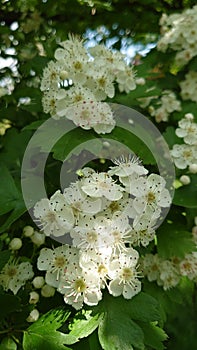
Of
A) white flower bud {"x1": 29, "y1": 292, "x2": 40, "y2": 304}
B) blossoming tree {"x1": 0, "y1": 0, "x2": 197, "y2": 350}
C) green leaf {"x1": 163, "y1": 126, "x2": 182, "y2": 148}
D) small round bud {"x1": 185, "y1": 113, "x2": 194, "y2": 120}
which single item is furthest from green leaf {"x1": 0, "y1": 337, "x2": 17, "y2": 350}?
small round bud {"x1": 185, "y1": 113, "x2": 194, "y2": 120}

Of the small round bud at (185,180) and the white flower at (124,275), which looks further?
the small round bud at (185,180)

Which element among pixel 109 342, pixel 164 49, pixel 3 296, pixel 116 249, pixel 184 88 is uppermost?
pixel 164 49

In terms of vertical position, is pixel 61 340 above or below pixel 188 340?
above

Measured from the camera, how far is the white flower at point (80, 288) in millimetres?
1431

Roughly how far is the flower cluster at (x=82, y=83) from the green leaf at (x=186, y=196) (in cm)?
34

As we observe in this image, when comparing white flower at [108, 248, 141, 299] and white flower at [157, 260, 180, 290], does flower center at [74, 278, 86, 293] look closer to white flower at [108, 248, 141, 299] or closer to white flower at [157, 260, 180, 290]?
white flower at [108, 248, 141, 299]

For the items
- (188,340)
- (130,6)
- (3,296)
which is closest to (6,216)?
(3,296)

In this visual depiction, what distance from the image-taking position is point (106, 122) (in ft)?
5.89

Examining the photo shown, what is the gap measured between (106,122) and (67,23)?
1002 mm

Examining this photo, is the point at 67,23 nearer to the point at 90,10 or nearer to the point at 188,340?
the point at 90,10

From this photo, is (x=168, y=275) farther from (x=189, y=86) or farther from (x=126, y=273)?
(x=189, y=86)

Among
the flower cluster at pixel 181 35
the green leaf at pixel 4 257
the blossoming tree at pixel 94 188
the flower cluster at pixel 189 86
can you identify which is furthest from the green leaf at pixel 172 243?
the flower cluster at pixel 181 35

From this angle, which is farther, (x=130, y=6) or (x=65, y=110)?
(x=130, y=6)

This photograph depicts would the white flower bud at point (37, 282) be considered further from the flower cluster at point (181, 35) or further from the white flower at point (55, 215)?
the flower cluster at point (181, 35)
